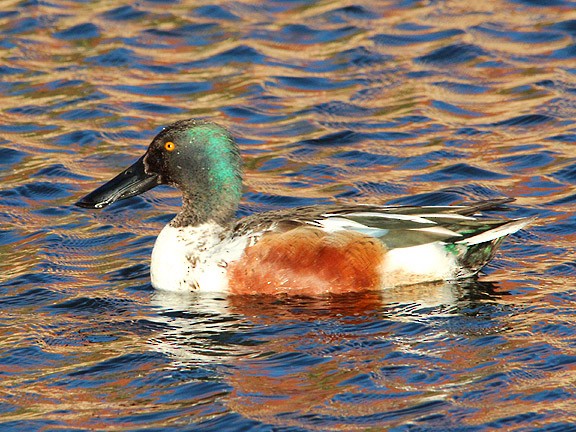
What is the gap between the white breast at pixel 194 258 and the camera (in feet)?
27.6

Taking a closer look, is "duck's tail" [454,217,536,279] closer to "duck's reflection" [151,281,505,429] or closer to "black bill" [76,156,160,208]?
"duck's reflection" [151,281,505,429]

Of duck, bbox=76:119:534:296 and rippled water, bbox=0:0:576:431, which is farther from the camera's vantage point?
duck, bbox=76:119:534:296

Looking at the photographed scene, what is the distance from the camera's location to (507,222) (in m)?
8.37

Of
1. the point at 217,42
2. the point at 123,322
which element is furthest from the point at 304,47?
the point at 123,322

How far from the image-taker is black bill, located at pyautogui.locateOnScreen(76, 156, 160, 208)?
8875 millimetres

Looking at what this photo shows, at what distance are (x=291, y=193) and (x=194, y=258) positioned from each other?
1910 millimetres

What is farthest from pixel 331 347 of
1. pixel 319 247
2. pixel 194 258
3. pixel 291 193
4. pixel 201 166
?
pixel 291 193

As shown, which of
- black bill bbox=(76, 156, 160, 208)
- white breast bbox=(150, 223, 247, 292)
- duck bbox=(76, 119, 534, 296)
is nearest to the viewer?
duck bbox=(76, 119, 534, 296)

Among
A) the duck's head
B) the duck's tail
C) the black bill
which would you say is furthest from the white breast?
the duck's tail

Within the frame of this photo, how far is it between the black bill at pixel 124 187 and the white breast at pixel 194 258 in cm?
44

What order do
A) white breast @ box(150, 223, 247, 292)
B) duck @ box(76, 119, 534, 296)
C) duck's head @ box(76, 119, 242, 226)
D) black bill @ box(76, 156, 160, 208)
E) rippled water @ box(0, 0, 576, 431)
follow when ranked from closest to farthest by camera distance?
1. rippled water @ box(0, 0, 576, 431)
2. duck @ box(76, 119, 534, 296)
3. white breast @ box(150, 223, 247, 292)
4. duck's head @ box(76, 119, 242, 226)
5. black bill @ box(76, 156, 160, 208)

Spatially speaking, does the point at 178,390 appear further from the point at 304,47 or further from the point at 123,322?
the point at 304,47

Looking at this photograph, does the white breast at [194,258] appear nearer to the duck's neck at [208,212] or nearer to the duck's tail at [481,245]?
the duck's neck at [208,212]

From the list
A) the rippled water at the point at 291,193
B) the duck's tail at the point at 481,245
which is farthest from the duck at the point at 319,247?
the rippled water at the point at 291,193
